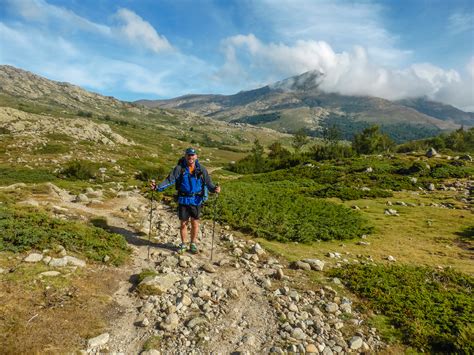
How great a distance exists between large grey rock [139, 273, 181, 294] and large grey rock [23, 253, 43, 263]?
3.23 meters

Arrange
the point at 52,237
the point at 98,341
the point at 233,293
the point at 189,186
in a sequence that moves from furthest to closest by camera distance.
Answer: the point at 189,186, the point at 52,237, the point at 233,293, the point at 98,341

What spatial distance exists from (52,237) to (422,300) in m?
Answer: 11.9

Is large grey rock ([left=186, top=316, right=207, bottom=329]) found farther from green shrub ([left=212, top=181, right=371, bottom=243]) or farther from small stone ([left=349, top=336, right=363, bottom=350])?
green shrub ([left=212, top=181, right=371, bottom=243])

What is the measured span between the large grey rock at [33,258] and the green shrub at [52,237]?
607 millimetres

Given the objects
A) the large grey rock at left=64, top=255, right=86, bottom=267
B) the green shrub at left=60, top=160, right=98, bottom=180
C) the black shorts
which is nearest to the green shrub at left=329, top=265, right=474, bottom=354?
the black shorts

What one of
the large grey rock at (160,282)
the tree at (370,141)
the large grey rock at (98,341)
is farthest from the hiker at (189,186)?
the tree at (370,141)

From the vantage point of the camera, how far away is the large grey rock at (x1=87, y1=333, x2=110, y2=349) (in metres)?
6.51

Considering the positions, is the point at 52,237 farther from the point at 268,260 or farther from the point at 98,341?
the point at 268,260

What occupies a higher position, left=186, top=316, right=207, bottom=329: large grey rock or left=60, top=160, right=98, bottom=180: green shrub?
left=60, top=160, right=98, bottom=180: green shrub

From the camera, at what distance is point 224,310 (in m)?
8.22

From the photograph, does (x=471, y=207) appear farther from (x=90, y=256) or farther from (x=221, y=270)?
(x=90, y=256)

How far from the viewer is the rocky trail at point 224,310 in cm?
701

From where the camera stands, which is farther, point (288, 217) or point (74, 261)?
point (288, 217)

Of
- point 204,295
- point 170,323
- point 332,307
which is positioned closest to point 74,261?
point 170,323
